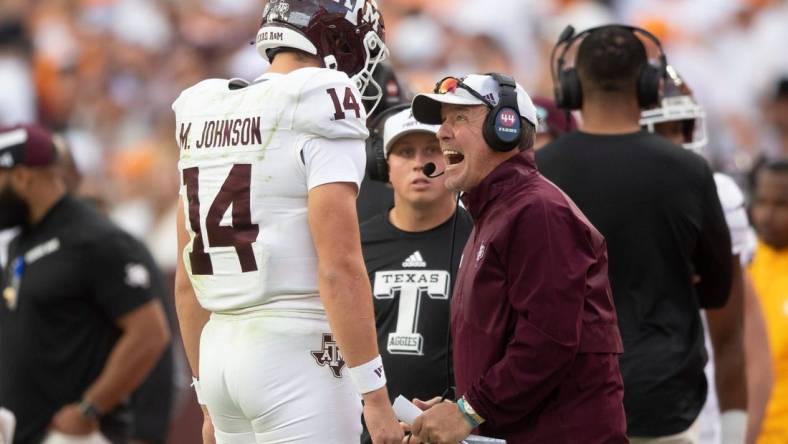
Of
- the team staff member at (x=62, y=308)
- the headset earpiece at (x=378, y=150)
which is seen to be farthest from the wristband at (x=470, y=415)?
the team staff member at (x=62, y=308)

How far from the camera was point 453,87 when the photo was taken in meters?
4.09

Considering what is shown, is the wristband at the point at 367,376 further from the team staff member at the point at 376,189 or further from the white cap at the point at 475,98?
the team staff member at the point at 376,189

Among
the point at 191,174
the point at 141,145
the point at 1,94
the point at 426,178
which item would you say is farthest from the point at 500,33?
the point at 191,174

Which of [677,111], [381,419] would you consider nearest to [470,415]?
[381,419]

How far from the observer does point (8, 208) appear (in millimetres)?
6828

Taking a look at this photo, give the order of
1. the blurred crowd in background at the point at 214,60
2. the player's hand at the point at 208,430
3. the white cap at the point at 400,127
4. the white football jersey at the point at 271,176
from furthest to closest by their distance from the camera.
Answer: the blurred crowd in background at the point at 214,60 → the white cap at the point at 400,127 → the player's hand at the point at 208,430 → the white football jersey at the point at 271,176

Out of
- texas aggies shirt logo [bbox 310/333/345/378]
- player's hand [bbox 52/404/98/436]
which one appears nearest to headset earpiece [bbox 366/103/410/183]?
texas aggies shirt logo [bbox 310/333/345/378]

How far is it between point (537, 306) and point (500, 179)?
15.7 inches

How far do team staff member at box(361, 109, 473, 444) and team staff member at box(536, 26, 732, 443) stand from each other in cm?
41

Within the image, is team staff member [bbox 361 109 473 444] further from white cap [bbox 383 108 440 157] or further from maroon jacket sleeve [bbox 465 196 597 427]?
maroon jacket sleeve [bbox 465 196 597 427]

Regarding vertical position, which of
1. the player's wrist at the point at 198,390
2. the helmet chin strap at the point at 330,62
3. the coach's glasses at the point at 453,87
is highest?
the helmet chin strap at the point at 330,62

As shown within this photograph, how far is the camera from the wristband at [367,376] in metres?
3.81

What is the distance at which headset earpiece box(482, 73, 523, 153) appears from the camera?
3.96 meters

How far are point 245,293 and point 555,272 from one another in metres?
0.83
